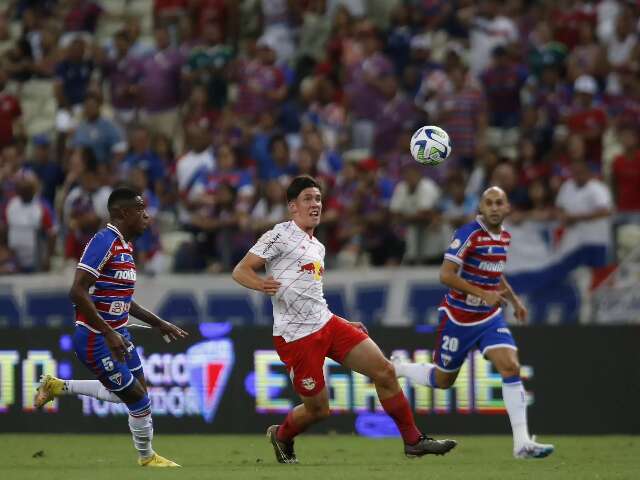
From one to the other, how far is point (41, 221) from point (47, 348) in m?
2.82

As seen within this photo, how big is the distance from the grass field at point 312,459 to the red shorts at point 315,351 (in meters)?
0.68

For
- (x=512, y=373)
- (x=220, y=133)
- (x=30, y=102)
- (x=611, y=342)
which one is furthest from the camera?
(x=30, y=102)

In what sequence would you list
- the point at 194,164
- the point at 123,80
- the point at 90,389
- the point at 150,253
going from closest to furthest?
the point at 90,389
the point at 150,253
the point at 194,164
the point at 123,80

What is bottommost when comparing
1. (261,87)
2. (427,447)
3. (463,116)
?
(427,447)

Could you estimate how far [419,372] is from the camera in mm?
13164

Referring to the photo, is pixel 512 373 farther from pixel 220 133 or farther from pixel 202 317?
pixel 220 133

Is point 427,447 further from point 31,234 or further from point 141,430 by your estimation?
point 31,234

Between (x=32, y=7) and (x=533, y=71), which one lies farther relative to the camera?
(x=32, y=7)

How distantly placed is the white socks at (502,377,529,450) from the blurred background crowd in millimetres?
4881

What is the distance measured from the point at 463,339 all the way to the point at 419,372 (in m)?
0.81

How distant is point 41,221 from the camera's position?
60.3 ft

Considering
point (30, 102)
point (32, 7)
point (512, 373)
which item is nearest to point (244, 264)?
point (512, 373)

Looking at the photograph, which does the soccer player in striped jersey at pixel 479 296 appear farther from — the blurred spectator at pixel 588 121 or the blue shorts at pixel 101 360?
the blurred spectator at pixel 588 121

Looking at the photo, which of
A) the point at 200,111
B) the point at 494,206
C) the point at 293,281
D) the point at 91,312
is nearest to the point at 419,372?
the point at 494,206
